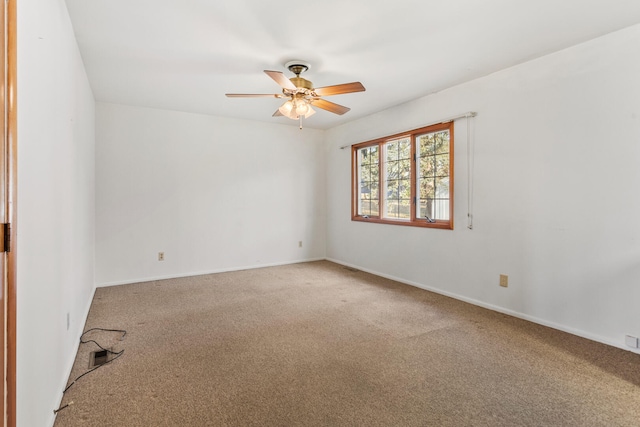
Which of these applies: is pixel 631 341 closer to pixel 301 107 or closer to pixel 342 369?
pixel 342 369

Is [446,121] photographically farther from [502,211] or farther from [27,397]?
[27,397]

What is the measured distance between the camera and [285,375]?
2.17m

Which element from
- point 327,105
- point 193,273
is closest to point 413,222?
point 327,105

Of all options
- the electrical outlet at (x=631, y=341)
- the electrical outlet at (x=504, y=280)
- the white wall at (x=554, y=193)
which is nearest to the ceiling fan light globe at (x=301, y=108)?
the white wall at (x=554, y=193)

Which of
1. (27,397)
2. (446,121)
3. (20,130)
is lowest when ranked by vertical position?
(27,397)

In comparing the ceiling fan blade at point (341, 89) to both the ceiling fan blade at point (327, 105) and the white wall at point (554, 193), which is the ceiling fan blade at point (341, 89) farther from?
the white wall at point (554, 193)

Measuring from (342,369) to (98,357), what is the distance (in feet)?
5.85

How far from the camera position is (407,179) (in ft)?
15.0

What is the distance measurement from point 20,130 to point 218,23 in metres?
1.68

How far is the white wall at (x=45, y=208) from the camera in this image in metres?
1.29

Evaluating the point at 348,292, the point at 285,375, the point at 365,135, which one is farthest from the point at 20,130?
the point at 365,135

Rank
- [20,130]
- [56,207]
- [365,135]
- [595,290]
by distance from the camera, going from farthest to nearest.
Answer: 1. [365,135]
2. [595,290]
3. [56,207]
4. [20,130]

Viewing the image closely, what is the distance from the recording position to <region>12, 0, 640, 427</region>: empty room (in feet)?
5.84

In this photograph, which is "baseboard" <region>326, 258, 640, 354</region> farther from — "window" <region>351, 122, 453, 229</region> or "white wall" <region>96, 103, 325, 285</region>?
"white wall" <region>96, 103, 325, 285</region>
